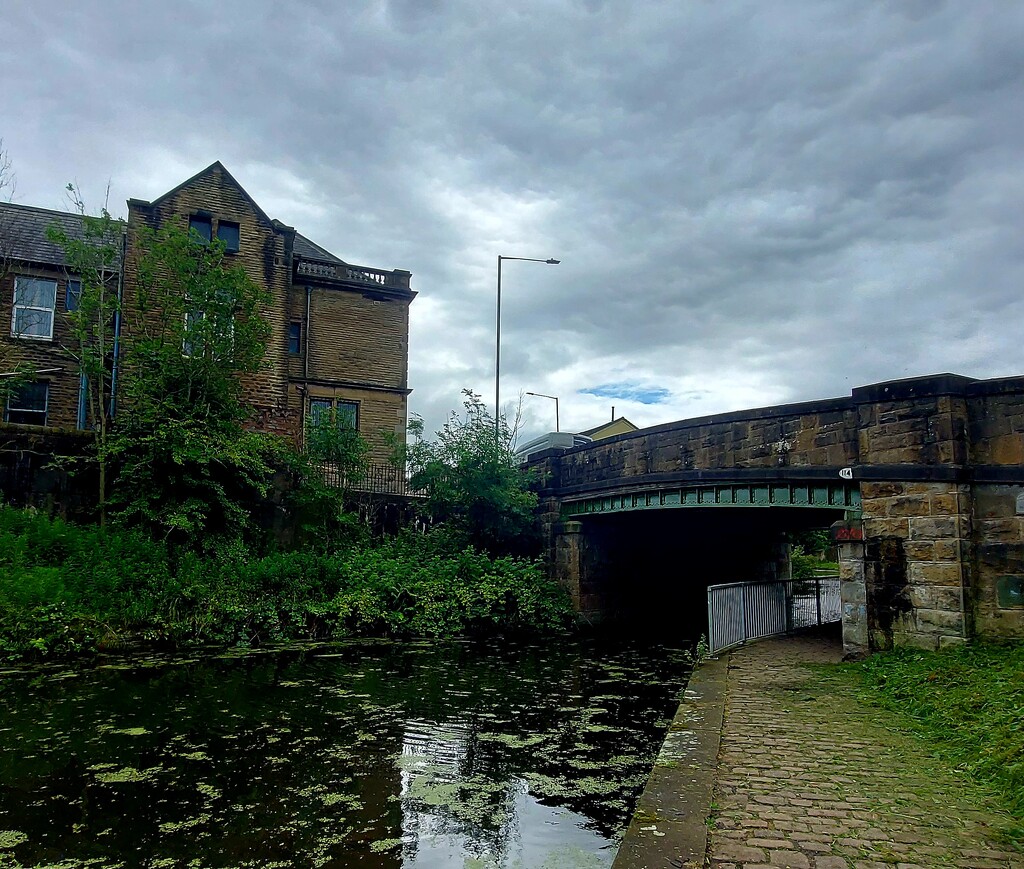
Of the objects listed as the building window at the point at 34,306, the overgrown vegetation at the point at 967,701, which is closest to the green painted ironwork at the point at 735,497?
the overgrown vegetation at the point at 967,701

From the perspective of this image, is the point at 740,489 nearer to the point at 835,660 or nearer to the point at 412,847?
the point at 835,660

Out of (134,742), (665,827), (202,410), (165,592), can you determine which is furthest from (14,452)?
(665,827)

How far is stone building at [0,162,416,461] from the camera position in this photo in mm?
22234

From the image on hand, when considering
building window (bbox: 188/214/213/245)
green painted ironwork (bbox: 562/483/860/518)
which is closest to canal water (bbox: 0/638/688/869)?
green painted ironwork (bbox: 562/483/860/518)

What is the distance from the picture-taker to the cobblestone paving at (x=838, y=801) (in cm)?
395

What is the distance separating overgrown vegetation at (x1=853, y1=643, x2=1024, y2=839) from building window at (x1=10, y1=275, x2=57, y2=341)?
78.9 feet

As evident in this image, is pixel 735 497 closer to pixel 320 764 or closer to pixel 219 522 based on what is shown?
pixel 320 764

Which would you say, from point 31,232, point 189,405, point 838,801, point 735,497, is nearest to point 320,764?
point 838,801

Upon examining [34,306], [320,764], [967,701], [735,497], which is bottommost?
[320,764]

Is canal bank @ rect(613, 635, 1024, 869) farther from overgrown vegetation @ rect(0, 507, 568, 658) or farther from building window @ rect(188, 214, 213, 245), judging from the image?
building window @ rect(188, 214, 213, 245)

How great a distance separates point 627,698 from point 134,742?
20.4ft

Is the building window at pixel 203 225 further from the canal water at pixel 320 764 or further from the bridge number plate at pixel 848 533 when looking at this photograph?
the bridge number plate at pixel 848 533

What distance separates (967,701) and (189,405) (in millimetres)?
15789

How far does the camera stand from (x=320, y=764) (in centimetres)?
691
